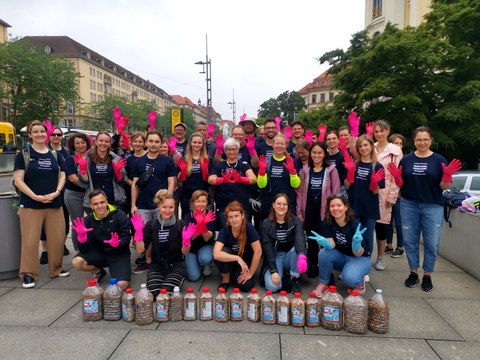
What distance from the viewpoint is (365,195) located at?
13.7 feet

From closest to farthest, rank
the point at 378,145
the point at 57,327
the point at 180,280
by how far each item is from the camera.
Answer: the point at 57,327 → the point at 180,280 → the point at 378,145

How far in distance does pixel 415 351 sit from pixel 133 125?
64.6 metres

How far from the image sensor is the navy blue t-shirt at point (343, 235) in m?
3.65

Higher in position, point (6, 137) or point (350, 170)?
point (6, 137)

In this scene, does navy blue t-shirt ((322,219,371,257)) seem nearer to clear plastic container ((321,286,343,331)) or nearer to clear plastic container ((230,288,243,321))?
clear plastic container ((321,286,343,331))

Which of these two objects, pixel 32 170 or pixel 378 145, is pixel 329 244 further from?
pixel 32 170

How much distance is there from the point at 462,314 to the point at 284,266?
1.82 m

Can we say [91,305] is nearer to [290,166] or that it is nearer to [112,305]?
[112,305]

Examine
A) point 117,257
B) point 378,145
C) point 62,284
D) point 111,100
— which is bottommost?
point 62,284

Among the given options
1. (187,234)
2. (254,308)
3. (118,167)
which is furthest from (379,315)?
(118,167)

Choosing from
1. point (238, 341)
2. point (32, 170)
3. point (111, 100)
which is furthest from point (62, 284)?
point (111, 100)

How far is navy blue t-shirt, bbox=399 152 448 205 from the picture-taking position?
3812 millimetres

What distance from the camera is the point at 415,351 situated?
2699 millimetres

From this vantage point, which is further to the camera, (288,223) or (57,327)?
(288,223)
